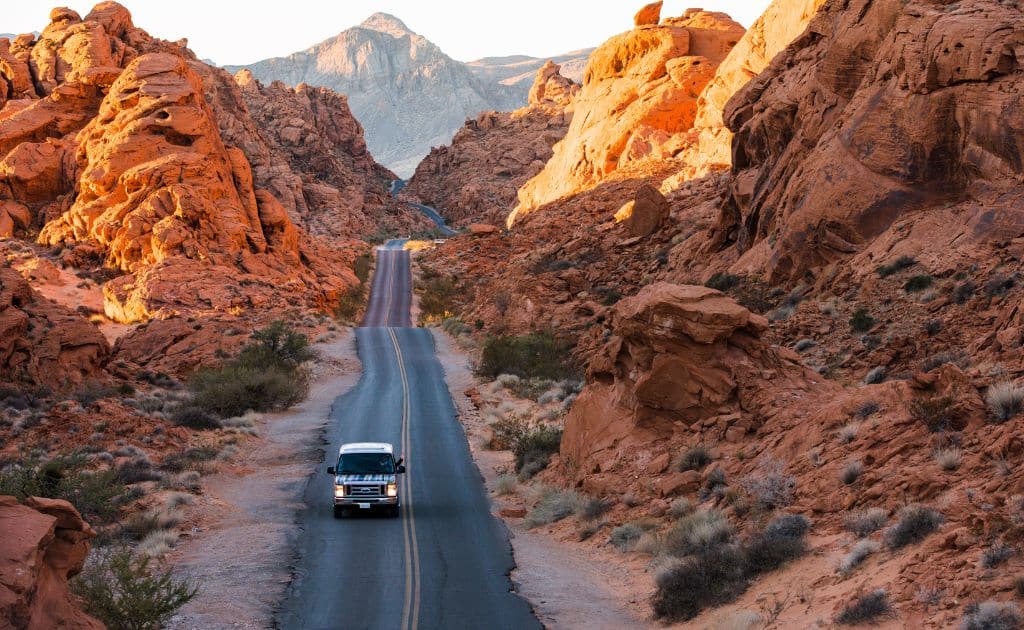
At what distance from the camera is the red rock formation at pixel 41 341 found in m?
31.0

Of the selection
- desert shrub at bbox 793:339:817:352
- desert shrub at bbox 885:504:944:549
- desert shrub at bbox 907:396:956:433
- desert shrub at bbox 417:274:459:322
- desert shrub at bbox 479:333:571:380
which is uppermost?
desert shrub at bbox 907:396:956:433

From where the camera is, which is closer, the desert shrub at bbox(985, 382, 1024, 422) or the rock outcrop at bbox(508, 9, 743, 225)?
the desert shrub at bbox(985, 382, 1024, 422)

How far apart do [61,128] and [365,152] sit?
75738 millimetres

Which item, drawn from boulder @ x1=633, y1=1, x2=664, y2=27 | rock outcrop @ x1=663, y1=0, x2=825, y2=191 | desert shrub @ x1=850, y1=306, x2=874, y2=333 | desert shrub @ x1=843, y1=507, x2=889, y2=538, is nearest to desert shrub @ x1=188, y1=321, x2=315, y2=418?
desert shrub @ x1=850, y1=306, x2=874, y2=333

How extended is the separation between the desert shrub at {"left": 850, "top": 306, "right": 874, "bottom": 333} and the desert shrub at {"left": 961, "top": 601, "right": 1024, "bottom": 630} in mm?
17765

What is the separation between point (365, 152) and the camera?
5595 inches

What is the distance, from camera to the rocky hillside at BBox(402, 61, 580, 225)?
125 m

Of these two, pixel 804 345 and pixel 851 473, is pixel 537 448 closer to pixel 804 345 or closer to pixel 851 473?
pixel 804 345

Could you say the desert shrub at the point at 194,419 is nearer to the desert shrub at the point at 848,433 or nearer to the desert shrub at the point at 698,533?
the desert shrub at the point at 698,533

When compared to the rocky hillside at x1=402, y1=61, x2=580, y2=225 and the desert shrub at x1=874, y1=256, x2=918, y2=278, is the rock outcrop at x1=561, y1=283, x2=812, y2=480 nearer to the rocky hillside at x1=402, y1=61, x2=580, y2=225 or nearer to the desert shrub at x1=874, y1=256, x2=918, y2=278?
the desert shrub at x1=874, y1=256, x2=918, y2=278

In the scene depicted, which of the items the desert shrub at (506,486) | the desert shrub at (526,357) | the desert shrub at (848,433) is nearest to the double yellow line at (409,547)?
the desert shrub at (506,486)

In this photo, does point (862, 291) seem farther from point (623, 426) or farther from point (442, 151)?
point (442, 151)

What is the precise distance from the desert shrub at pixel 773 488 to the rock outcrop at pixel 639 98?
5290 cm

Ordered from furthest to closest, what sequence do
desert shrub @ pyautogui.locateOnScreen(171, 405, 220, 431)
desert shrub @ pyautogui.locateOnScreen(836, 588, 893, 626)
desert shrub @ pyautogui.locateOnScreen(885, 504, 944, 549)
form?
desert shrub @ pyautogui.locateOnScreen(171, 405, 220, 431)
desert shrub @ pyautogui.locateOnScreen(885, 504, 944, 549)
desert shrub @ pyautogui.locateOnScreen(836, 588, 893, 626)
